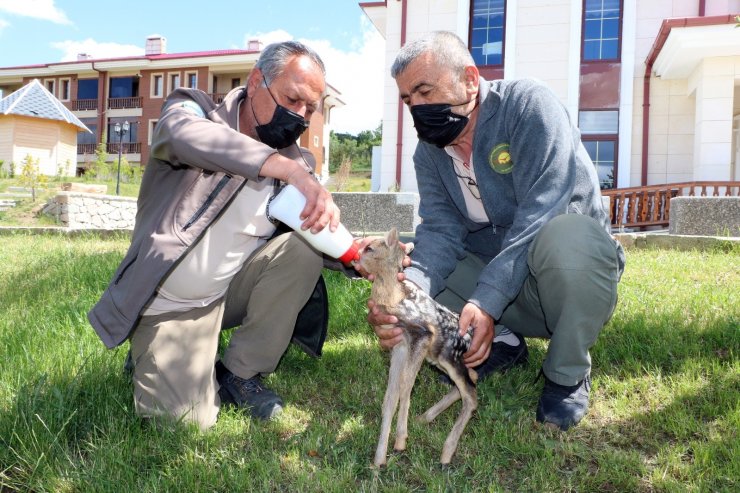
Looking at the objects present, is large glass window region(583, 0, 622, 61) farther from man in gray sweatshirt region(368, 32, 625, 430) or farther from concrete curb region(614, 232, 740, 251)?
man in gray sweatshirt region(368, 32, 625, 430)

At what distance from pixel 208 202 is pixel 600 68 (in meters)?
13.2

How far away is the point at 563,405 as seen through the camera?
9.12ft

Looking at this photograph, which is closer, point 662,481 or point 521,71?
point 662,481

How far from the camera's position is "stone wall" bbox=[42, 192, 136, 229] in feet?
48.8

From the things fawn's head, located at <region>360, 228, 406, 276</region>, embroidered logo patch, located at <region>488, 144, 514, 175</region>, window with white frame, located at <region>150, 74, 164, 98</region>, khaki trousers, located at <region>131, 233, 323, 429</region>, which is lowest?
khaki trousers, located at <region>131, 233, 323, 429</region>

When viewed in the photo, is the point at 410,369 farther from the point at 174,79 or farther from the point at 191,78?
the point at 174,79

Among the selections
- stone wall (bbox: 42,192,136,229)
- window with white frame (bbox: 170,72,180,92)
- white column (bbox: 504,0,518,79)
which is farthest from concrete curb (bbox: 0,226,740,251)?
window with white frame (bbox: 170,72,180,92)

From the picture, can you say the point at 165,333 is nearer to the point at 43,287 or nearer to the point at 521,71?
the point at 43,287

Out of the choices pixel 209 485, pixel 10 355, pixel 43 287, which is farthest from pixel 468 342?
pixel 43 287

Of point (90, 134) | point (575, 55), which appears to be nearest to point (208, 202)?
point (575, 55)

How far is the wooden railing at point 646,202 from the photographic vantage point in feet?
38.4

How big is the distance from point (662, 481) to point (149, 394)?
2.29m

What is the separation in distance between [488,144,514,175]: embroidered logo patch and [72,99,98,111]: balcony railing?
37270 mm

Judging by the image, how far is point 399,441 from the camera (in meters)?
2.50
